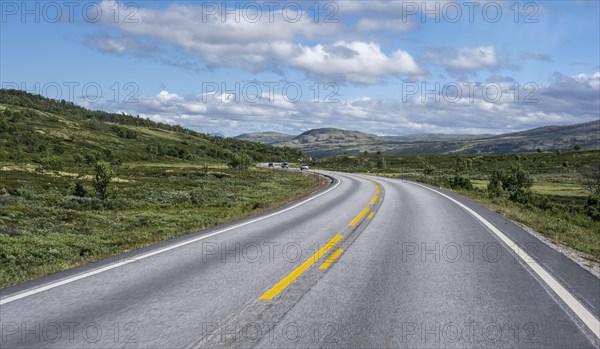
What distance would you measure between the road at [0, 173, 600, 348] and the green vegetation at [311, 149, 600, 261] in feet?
11.9

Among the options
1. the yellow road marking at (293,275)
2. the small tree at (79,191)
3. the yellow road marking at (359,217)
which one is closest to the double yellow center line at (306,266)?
the yellow road marking at (293,275)

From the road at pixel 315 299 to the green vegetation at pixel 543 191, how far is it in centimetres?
364

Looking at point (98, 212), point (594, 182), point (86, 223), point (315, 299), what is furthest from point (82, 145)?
point (315, 299)

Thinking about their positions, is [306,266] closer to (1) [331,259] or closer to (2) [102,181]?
(1) [331,259]

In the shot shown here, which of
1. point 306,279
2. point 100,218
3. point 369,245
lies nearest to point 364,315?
point 306,279

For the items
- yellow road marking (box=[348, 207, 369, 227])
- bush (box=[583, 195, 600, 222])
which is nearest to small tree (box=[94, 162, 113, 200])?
yellow road marking (box=[348, 207, 369, 227])

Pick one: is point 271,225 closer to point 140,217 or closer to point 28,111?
point 140,217

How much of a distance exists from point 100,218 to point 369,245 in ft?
58.7

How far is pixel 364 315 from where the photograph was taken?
529 centimetres

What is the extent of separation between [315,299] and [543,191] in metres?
60.2

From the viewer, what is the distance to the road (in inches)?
183

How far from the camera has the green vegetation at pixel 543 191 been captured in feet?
47.0

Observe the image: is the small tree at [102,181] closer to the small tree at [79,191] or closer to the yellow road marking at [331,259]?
the small tree at [79,191]

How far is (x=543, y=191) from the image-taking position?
5728 centimetres
